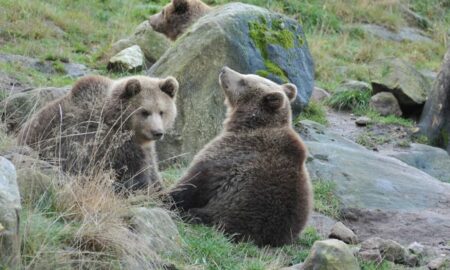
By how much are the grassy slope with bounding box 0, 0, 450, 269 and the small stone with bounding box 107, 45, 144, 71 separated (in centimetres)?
27

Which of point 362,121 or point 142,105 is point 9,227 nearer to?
point 142,105

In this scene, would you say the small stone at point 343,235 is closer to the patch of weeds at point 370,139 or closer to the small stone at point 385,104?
the patch of weeds at point 370,139

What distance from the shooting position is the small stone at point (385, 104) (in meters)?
14.0

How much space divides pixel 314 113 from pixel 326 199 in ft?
13.0

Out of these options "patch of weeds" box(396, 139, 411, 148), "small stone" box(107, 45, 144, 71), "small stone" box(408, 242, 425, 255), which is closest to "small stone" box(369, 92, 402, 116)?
"patch of weeds" box(396, 139, 411, 148)

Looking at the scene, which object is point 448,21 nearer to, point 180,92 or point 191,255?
point 180,92

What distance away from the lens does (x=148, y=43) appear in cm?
1410

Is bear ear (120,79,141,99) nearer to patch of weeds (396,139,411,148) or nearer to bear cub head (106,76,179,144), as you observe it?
bear cub head (106,76,179,144)

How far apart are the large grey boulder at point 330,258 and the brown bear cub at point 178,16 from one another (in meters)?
8.47

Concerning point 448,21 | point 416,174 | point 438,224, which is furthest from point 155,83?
point 448,21

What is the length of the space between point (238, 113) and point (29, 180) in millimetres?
2709

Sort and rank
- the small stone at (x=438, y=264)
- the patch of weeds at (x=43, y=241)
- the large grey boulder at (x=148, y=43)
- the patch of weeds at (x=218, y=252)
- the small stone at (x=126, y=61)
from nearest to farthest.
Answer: the patch of weeds at (x=43, y=241)
the patch of weeds at (x=218, y=252)
the small stone at (x=438, y=264)
the small stone at (x=126, y=61)
the large grey boulder at (x=148, y=43)

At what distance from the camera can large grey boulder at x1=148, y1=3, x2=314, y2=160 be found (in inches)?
391

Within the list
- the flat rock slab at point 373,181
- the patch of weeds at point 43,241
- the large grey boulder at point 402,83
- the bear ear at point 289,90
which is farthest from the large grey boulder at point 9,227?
the large grey boulder at point 402,83
